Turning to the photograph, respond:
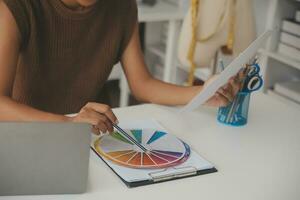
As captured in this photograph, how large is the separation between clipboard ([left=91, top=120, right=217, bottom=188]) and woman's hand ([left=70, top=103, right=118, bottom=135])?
5cm

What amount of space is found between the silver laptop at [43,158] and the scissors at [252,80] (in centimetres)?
57

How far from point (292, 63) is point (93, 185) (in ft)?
5.21

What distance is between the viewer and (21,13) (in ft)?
4.49

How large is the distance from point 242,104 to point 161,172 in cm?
42

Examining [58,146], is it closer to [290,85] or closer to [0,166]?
[0,166]

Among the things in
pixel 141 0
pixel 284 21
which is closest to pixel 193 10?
pixel 284 21

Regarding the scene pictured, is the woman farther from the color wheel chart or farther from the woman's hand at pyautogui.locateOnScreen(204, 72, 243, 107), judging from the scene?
the color wheel chart

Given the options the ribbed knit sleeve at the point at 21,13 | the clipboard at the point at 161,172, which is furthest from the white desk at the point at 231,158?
the ribbed knit sleeve at the point at 21,13

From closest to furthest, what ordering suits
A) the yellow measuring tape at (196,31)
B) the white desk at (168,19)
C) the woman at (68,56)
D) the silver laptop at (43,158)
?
1. the silver laptop at (43,158)
2. the woman at (68,56)
3. the yellow measuring tape at (196,31)
4. the white desk at (168,19)

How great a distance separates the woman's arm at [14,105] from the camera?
1193mm

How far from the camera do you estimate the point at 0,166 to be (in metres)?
0.95

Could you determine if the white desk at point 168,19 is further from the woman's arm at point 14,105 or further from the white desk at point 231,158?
the woman's arm at point 14,105

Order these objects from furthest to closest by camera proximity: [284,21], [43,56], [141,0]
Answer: [141,0], [284,21], [43,56]

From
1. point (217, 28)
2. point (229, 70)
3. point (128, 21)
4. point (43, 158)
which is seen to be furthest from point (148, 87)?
point (217, 28)
